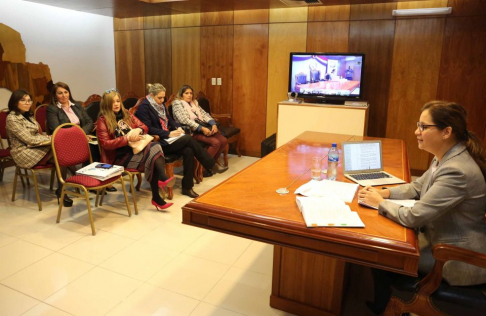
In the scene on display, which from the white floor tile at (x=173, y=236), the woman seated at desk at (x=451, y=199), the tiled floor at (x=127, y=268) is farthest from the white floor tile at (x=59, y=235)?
the woman seated at desk at (x=451, y=199)

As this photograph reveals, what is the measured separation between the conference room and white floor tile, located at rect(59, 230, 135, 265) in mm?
17

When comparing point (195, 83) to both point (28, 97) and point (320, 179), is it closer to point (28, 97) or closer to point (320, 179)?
point (28, 97)

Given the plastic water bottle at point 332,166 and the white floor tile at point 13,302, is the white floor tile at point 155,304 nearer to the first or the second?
the white floor tile at point 13,302

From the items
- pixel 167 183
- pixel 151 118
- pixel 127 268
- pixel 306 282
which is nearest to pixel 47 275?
pixel 127 268

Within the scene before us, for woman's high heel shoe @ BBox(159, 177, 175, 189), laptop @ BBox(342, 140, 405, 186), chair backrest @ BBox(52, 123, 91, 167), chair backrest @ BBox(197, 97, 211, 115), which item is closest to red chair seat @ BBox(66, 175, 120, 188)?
chair backrest @ BBox(52, 123, 91, 167)

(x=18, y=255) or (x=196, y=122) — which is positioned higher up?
(x=196, y=122)

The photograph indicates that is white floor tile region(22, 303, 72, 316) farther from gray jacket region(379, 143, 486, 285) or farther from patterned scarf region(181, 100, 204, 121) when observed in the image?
patterned scarf region(181, 100, 204, 121)

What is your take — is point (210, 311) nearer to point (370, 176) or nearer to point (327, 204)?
point (327, 204)

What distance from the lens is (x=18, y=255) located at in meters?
2.96

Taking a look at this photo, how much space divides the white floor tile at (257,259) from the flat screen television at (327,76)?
288 centimetres

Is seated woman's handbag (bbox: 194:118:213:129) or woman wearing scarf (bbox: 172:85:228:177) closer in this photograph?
woman wearing scarf (bbox: 172:85:228:177)

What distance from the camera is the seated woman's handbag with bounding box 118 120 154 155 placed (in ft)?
12.6

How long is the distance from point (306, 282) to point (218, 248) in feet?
3.61

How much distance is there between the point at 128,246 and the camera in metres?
3.15
